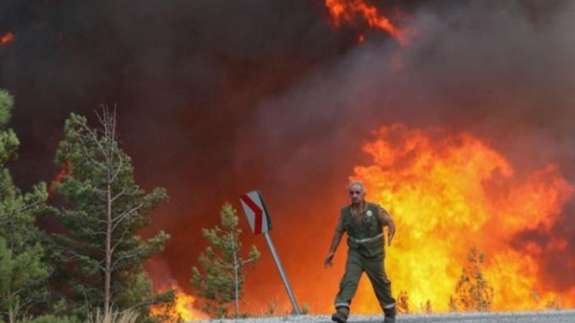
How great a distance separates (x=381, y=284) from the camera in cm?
1159

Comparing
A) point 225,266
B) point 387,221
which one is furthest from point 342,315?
point 225,266

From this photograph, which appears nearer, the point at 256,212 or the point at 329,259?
the point at 329,259

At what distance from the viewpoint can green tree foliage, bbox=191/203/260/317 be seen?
54.6m

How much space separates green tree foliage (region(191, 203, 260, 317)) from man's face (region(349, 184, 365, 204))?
43.0 m

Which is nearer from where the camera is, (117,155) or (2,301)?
(2,301)

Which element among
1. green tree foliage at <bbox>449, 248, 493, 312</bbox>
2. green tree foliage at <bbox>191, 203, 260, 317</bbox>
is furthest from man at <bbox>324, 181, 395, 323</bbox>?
green tree foliage at <bbox>191, 203, 260, 317</bbox>

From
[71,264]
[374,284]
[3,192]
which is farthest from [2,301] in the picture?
[71,264]

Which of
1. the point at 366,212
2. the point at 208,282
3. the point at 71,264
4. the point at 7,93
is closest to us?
the point at 366,212

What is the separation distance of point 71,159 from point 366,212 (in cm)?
1985

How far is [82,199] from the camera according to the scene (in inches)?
1083

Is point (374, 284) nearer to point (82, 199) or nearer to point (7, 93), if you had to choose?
point (7, 93)

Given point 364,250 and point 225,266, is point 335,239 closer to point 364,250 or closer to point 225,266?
point 364,250

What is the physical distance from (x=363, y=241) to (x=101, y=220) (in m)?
17.1

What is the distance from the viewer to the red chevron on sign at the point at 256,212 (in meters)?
15.1
